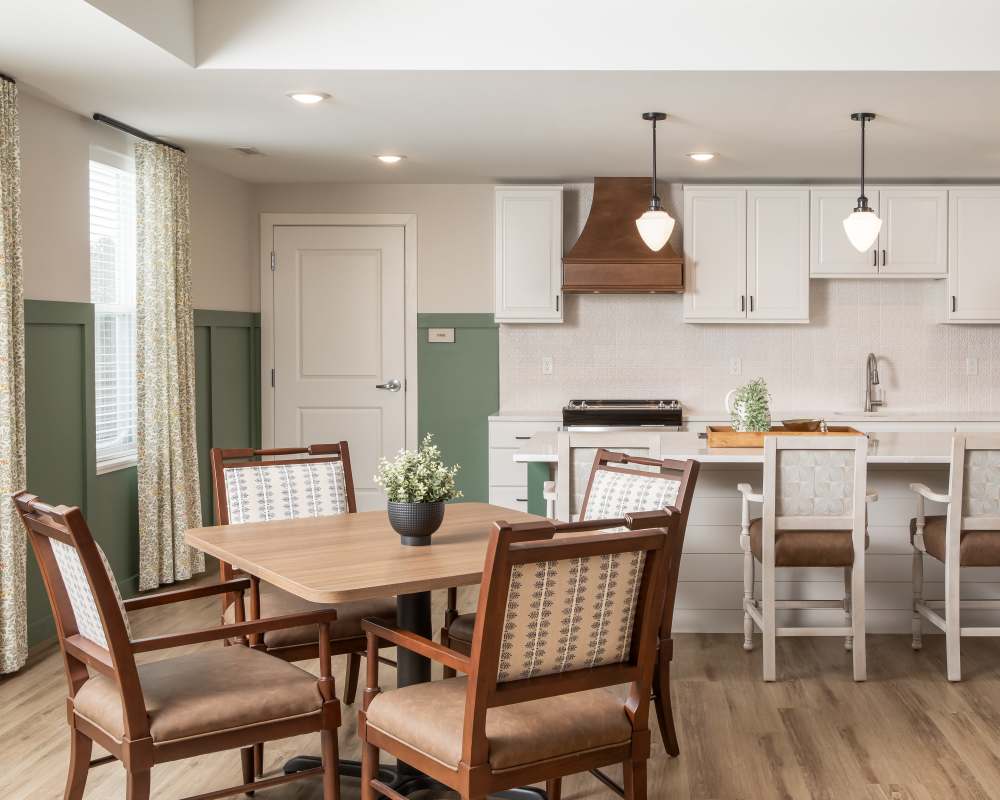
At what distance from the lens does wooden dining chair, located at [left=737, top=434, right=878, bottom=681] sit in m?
3.67

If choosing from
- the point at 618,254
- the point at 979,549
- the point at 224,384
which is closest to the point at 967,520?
the point at 979,549

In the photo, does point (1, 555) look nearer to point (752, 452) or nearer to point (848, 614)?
point (752, 452)

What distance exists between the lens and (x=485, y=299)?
651cm

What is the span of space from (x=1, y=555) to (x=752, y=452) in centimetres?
289

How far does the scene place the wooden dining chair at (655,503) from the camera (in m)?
2.90

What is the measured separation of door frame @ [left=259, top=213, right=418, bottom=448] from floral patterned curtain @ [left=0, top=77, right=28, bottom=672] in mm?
2691

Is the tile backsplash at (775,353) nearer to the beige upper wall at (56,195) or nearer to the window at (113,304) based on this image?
the window at (113,304)

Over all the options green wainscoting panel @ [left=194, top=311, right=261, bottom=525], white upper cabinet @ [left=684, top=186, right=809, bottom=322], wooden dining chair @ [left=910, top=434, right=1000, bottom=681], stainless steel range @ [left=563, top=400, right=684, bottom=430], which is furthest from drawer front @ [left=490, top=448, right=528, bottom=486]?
wooden dining chair @ [left=910, top=434, right=1000, bottom=681]

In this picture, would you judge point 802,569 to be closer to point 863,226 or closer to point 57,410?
point 863,226

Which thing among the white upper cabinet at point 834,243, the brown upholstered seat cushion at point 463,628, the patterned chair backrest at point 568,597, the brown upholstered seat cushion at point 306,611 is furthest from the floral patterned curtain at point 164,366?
the white upper cabinet at point 834,243

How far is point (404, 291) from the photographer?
258 inches

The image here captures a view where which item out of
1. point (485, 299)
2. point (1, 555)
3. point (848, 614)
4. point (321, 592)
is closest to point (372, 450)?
point (485, 299)

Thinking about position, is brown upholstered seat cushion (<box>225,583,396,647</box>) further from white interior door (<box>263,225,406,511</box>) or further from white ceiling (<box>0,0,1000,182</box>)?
white interior door (<box>263,225,406,511</box>)

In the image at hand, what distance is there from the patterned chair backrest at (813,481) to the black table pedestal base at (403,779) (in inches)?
59.1
